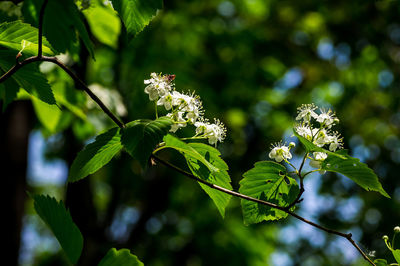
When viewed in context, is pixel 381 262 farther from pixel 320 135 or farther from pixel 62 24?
pixel 62 24

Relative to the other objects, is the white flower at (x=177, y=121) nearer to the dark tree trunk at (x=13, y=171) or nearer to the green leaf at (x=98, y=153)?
the green leaf at (x=98, y=153)

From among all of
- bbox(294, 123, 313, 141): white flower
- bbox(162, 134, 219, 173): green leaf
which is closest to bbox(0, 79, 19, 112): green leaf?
bbox(162, 134, 219, 173): green leaf

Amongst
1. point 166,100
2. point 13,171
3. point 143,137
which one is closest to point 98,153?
point 143,137

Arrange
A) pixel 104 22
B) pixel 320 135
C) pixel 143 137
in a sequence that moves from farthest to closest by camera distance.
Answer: pixel 104 22 < pixel 320 135 < pixel 143 137

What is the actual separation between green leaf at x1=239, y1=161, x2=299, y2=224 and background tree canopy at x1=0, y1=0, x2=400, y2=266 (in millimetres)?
2405

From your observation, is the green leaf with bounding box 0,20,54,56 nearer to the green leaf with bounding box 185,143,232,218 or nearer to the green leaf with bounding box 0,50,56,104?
the green leaf with bounding box 0,50,56,104

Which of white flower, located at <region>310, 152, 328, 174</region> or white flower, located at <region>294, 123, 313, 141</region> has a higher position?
white flower, located at <region>294, 123, 313, 141</region>

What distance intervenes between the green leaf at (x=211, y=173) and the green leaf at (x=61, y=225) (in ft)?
1.32

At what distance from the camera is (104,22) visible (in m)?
2.07

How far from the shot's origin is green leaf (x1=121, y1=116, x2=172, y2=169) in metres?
1.02

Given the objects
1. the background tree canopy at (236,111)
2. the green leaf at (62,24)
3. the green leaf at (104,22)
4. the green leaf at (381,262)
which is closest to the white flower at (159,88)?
the green leaf at (62,24)

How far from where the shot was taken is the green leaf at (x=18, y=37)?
116 cm

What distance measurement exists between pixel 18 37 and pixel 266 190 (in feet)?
3.01

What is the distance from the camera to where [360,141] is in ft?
25.9
